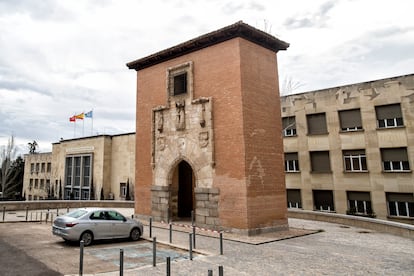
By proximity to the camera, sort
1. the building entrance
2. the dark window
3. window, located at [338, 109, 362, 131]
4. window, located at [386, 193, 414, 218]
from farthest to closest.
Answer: window, located at [338, 109, 362, 131], window, located at [386, 193, 414, 218], the building entrance, the dark window

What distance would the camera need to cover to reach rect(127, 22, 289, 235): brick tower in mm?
14727

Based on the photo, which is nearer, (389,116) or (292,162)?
(389,116)

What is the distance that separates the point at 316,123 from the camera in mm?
26969

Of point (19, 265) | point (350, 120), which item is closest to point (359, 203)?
point (350, 120)

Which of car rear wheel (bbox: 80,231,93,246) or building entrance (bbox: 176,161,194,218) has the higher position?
building entrance (bbox: 176,161,194,218)

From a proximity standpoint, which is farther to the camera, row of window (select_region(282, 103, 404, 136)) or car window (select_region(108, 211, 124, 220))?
row of window (select_region(282, 103, 404, 136))

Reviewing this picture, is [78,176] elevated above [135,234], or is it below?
above

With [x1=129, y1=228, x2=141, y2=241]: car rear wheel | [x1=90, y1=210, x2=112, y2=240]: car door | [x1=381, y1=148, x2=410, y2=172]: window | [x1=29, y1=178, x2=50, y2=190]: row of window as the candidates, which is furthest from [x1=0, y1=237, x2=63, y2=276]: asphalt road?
[x1=29, y1=178, x2=50, y2=190]: row of window

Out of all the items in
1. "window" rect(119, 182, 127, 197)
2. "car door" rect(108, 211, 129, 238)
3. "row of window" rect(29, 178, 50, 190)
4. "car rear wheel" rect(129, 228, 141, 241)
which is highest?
"row of window" rect(29, 178, 50, 190)

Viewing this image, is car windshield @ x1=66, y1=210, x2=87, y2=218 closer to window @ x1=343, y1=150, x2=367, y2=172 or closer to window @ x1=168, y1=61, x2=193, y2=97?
window @ x1=168, y1=61, x2=193, y2=97

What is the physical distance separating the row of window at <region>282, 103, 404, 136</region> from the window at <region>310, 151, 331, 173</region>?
6.15 ft

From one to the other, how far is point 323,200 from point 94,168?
89.4 feet

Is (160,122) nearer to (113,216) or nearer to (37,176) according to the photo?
(113,216)

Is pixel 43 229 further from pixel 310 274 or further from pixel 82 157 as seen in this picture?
pixel 82 157
